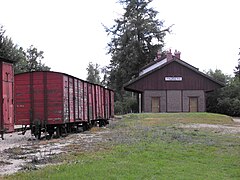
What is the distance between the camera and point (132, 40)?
65188mm

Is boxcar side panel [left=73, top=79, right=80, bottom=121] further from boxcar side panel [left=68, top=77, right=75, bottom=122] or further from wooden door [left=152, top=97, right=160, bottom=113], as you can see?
wooden door [left=152, top=97, right=160, bottom=113]

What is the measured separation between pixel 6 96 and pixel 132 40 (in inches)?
2155

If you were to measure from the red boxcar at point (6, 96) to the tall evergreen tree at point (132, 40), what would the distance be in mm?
53380

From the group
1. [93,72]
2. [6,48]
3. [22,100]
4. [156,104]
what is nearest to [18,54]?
[6,48]

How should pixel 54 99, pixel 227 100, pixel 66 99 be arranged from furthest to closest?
pixel 227 100 < pixel 66 99 < pixel 54 99

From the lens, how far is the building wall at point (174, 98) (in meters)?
52.0

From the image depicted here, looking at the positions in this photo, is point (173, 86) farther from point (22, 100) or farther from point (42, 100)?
point (22, 100)

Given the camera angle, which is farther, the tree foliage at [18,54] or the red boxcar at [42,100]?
the tree foliage at [18,54]

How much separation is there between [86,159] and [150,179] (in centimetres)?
351

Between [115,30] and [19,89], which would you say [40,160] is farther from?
[115,30]

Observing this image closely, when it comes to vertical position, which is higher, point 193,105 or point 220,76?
point 220,76

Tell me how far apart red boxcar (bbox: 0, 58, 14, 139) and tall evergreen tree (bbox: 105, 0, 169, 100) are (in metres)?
53.4

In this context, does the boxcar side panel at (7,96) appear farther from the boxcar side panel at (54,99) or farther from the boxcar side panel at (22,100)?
the boxcar side panel at (22,100)

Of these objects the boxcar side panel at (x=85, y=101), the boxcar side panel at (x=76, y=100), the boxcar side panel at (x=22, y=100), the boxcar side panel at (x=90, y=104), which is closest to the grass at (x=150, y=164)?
the boxcar side panel at (x=22, y=100)
